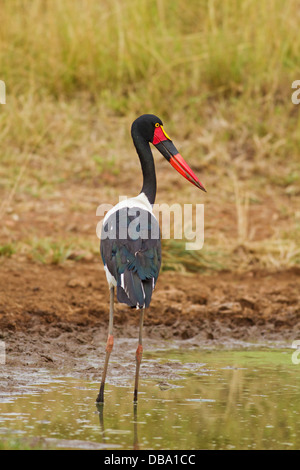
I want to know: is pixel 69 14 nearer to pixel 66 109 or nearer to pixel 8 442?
pixel 66 109

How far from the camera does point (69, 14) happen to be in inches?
378

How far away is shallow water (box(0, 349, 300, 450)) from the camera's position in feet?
11.0

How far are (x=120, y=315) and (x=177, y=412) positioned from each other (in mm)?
1954

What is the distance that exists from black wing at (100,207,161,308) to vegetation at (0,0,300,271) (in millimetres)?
3555

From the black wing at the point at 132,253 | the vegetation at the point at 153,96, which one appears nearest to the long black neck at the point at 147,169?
the black wing at the point at 132,253

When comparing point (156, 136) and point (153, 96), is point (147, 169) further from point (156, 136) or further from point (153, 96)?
point (153, 96)

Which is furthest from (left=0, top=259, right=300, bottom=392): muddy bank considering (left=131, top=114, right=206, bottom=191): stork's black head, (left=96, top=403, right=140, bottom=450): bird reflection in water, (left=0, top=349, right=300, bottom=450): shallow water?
(left=131, top=114, right=206, bottom=191): stork's black head

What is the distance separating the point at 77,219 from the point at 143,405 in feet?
11.9

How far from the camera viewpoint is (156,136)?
479 cm

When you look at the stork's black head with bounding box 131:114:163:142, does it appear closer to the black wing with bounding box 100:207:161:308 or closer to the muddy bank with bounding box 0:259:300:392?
the black wing with bounding box 100:207:161:308

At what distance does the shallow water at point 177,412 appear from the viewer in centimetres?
335

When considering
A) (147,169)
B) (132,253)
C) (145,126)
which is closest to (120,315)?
(147,169)

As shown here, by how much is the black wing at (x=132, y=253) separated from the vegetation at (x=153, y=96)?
3.56 metres

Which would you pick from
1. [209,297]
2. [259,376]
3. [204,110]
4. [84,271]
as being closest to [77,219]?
[84,271]
